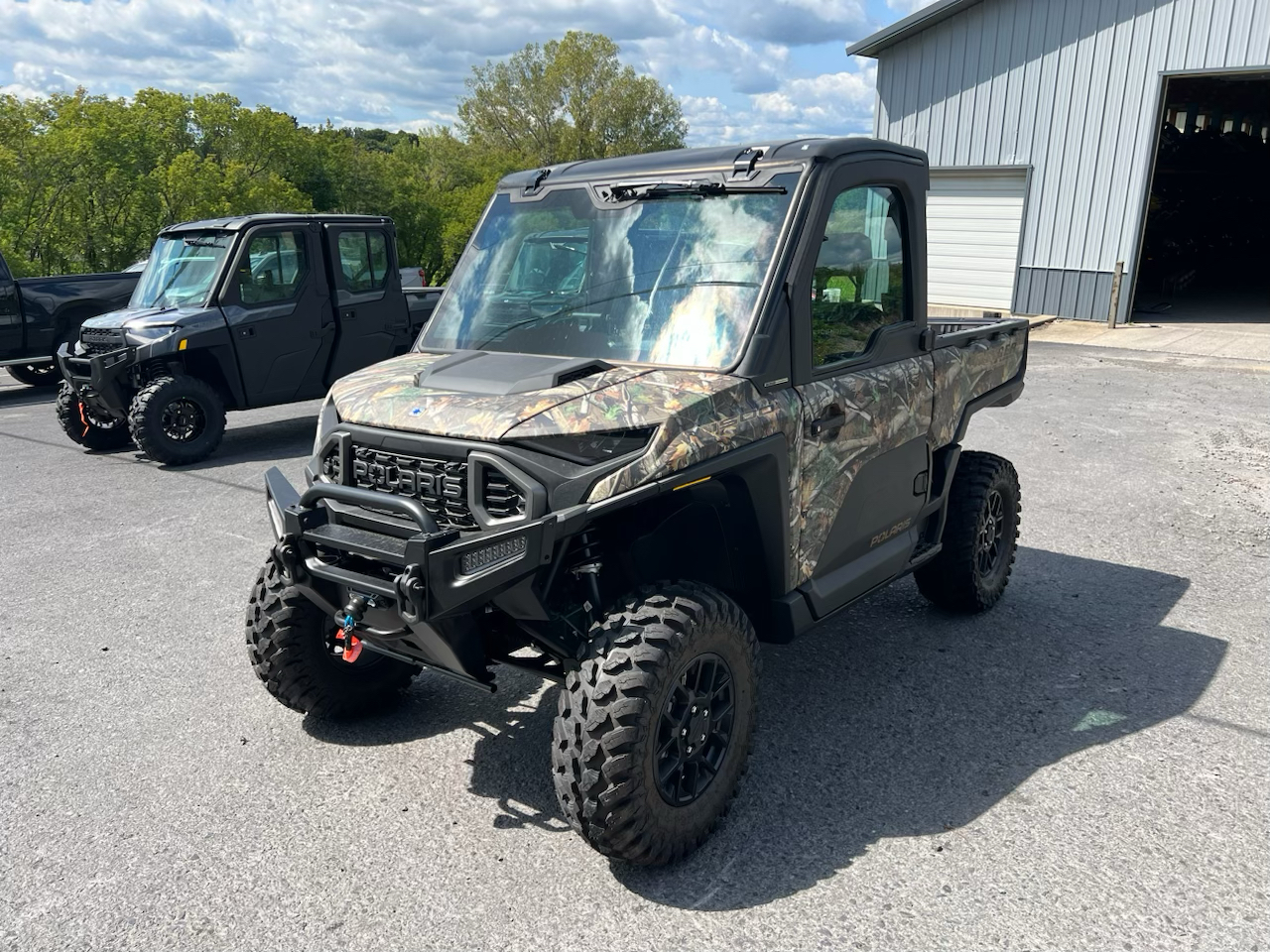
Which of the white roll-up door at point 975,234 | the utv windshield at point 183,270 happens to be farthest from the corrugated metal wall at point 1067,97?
the utv windshield at point 183,270

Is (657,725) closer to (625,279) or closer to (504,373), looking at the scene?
(504,373)

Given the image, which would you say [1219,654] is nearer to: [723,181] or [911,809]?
[911,809]

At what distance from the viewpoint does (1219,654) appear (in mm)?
4727

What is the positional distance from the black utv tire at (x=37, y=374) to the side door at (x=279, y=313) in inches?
217

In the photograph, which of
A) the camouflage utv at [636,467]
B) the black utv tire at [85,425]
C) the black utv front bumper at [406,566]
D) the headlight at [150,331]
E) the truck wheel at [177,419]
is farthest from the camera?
the black utv tire at [85,425]

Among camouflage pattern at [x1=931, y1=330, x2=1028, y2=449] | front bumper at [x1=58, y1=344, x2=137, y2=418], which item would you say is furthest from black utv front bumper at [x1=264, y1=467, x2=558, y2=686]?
front bumper at [x1=58, y1=344, x2=137, y2=418]

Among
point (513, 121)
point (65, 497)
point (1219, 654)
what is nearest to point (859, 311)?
point (1219, 654)

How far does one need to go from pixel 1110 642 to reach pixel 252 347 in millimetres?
7693

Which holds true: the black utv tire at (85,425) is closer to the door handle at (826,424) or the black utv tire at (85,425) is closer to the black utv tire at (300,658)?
the black utv tire at (300,658)

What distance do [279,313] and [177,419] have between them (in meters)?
1.36

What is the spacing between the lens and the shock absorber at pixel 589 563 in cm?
326

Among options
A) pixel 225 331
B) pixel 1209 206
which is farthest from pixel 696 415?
pixel 1209 206

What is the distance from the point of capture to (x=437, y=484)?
123 inches

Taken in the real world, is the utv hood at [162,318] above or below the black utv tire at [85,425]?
above
